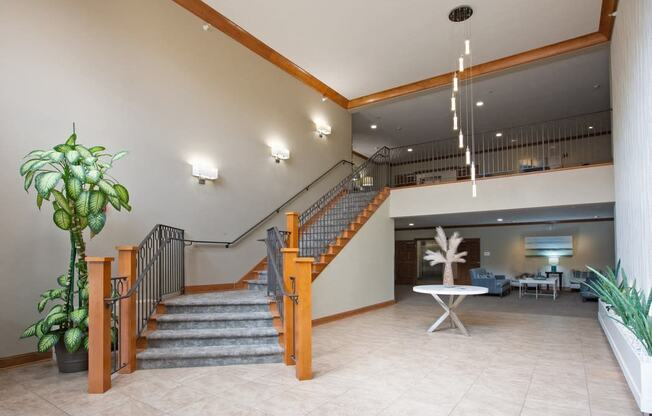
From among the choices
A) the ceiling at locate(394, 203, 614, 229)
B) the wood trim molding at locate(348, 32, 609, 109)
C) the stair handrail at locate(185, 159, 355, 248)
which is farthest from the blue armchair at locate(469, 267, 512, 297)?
the wood trim molding at locate(348, 32, 609, 109)

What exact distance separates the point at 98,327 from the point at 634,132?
633 cm

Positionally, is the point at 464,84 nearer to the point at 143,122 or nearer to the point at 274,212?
the point at 274,212

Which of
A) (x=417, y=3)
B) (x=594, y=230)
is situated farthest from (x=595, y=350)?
(x=594, y=230)

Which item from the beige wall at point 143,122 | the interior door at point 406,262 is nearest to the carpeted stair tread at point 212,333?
the beige wall at point 143,122

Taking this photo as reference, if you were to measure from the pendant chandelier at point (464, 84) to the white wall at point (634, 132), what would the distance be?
1877mm

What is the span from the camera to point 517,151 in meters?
13.9

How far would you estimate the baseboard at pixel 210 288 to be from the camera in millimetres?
6159

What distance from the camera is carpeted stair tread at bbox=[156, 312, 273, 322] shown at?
4684 millimetres

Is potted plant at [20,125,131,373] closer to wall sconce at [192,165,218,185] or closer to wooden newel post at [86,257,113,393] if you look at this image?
wooden newel post at [86,257,113,393]

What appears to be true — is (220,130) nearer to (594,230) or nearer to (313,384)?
(313,384)

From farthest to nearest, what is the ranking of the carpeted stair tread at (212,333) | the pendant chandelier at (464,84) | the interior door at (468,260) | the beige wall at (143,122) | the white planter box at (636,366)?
1. the interior door at (468,260)
2. the pendant chandelier at (464,84)
3. the carpeted stair tread at (212,333)
4. the beige wall at (143,122)
5. the white planter box at (636,366)

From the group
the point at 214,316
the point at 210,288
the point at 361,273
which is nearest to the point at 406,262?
the point at 361,273

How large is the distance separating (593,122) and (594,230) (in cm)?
394

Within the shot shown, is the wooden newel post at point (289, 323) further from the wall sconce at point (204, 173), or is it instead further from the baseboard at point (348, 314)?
the wall sconce at point (204, 173)
